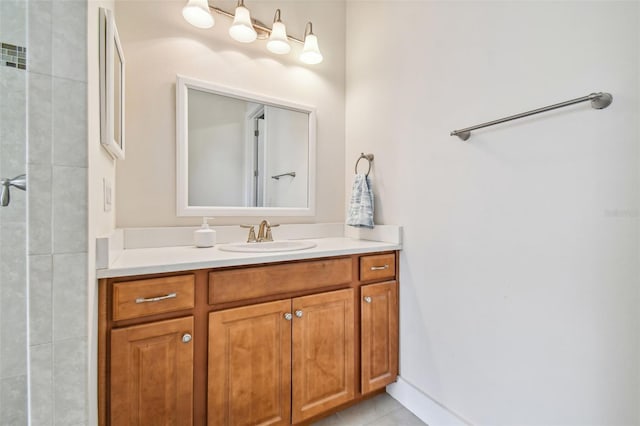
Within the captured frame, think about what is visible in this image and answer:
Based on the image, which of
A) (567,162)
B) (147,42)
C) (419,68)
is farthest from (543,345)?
(147,42)

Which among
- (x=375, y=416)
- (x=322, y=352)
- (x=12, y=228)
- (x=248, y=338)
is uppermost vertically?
(x=12, y=228)

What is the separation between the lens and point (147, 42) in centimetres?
149

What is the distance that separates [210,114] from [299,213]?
0.80 m

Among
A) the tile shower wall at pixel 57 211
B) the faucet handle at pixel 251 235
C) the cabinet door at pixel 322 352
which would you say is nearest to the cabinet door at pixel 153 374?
the tile shower wall at pixel 57 211

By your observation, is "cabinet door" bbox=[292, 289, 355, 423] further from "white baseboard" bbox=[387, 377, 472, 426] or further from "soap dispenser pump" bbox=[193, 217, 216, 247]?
"soap dispenser pump" bbox=[193, 217, 216, 247]

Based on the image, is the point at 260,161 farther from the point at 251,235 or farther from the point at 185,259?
the point at 185,259

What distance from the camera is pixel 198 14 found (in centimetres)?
150

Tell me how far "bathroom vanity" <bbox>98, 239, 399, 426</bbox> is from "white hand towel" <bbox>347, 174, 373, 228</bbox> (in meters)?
0.21

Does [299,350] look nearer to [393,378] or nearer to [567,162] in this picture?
[393,378]

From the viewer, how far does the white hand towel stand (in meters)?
1.76

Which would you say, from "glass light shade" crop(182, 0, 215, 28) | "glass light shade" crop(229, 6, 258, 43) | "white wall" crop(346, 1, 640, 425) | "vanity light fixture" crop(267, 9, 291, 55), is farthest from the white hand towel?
"glass light shade" crop(182, 0, 215, 28)

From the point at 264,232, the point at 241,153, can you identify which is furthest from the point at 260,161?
the point at 264,232

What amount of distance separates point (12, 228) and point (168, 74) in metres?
0.98

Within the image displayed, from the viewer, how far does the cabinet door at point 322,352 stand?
1.35 meters
